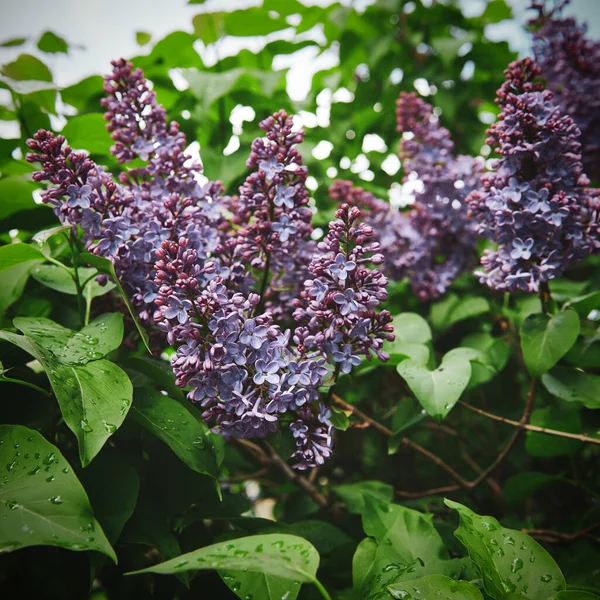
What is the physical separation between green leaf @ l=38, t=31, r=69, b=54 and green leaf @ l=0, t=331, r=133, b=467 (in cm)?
152

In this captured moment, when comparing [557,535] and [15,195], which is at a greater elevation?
[15,195]

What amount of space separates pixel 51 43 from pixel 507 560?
7.36ft

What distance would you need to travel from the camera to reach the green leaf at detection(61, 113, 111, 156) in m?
1.44


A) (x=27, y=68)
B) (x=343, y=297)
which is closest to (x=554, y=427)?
(x=343, y=297)

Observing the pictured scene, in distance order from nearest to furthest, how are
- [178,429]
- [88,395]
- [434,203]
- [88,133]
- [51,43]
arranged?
[88,395], [178,429], [88,133], [434,203], [51,43]

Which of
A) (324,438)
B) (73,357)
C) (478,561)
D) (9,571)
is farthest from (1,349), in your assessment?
(478,561)

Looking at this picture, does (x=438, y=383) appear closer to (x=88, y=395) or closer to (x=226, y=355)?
(x=226, y=355)

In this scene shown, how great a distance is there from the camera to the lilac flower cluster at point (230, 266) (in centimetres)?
88

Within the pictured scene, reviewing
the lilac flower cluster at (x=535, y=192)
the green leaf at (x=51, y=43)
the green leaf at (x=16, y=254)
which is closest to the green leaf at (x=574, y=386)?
the lilac flower cluster at (x=535, y=192)

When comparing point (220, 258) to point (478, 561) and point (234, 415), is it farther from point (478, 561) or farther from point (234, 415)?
point (478, 561)

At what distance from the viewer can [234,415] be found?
91 centimetres

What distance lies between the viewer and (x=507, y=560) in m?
0.85

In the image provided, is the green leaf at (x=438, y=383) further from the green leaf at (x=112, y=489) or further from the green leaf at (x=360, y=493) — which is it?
the green leaf at (x=112, y=489)

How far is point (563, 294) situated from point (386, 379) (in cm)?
69
